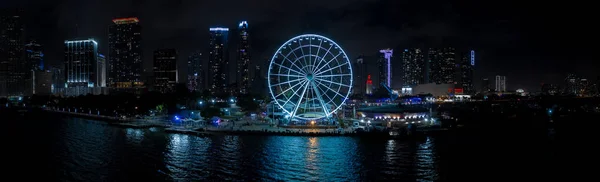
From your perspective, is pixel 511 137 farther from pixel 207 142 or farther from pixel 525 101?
pixel 525 101

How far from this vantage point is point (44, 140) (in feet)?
177

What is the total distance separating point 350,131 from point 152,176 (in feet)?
95.7

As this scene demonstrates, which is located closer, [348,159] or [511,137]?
[348,159]

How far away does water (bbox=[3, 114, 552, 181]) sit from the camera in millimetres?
Result: 32938

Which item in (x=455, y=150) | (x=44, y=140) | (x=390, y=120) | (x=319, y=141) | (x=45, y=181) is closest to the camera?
(x=45, y=181)

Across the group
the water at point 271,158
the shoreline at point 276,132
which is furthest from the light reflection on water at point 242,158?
the shoreline at point 276,132

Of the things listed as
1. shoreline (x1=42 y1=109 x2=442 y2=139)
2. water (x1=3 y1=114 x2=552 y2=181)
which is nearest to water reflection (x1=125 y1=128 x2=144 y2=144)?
water (x1=3 y1=114 x2=552 y2=181)

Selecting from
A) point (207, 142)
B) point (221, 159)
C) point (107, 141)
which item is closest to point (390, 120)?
point (207, 142)

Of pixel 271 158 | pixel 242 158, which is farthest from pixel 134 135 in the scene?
pixel 271 158

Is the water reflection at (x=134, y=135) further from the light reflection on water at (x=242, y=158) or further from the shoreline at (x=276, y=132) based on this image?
the shoreline at (x=276, y=132)

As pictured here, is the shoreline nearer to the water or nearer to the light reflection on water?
the light reflection on water

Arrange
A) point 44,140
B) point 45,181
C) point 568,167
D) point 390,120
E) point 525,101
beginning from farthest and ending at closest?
point 525,101 → point 390,120 → point 44,140 → point 568,167 → point 45,181

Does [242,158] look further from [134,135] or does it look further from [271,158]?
[134,135]

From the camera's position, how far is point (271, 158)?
38.8 m
